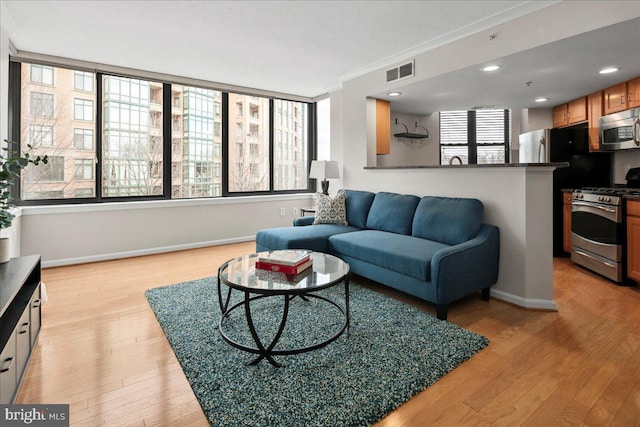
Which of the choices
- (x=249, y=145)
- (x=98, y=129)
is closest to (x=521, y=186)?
(x=249, y=145)

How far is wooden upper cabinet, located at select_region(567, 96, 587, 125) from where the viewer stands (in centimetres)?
452

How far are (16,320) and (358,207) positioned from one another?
126 inches

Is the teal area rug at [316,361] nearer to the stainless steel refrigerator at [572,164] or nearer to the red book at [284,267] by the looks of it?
the red book at [284,267]

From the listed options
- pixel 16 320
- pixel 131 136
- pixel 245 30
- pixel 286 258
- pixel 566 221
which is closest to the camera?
pixel 16 320

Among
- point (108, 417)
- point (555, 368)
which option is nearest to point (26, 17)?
point (108, 417)

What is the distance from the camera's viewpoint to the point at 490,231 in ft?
9.66

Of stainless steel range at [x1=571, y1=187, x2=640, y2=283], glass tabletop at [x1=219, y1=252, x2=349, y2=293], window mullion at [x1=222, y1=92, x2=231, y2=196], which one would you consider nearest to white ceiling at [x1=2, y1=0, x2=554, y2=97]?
window mullion at [x1=222, y1=92, x2=231, y2=196]

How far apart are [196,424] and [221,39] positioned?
3.44 meters

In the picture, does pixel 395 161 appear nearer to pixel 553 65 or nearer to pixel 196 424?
pixel 553 65

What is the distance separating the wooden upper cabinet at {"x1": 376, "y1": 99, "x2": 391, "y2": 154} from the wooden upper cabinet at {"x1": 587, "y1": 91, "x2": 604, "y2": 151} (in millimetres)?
2481

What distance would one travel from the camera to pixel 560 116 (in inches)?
199

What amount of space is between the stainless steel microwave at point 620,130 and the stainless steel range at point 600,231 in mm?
580

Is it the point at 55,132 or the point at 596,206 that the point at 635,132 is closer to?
the point at 596,206

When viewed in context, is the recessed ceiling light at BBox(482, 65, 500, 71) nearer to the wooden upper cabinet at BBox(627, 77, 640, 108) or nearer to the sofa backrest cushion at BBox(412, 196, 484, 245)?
the sofa backrest cushion at BBox(412, 196, 484, 245)
